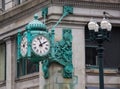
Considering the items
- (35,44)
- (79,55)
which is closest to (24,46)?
(35,44)

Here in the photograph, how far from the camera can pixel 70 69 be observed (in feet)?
98.2

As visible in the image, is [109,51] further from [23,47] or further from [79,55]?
[23,47]

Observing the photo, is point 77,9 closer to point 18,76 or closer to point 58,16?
point 58,16

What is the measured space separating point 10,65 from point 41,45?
7274 millimetres

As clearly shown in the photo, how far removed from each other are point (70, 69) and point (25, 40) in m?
3.73

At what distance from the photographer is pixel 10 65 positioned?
34.0 metres

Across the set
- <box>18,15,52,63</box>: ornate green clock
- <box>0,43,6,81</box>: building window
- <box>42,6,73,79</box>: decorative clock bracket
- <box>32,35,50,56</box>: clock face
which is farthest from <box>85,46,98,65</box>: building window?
<box>0,43,6,81</box>: building window

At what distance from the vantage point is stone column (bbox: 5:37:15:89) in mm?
33812

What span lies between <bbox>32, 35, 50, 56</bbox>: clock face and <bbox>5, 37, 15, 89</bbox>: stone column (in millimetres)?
6939

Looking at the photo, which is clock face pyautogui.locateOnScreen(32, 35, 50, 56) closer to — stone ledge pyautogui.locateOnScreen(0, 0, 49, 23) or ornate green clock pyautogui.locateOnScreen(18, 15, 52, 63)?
ornate green clock pyautogui.locateOnScreen(18, 15, 52, 63)

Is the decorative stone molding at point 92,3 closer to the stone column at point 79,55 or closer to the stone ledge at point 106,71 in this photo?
the stone column at point 79,55

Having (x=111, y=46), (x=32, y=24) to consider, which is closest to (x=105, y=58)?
(x=111, y=46)

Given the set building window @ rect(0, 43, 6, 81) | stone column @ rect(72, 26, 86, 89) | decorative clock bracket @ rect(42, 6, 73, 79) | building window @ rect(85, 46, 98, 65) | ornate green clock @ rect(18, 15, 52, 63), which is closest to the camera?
ornate green clock @ rect(18, 15, 52, 63)

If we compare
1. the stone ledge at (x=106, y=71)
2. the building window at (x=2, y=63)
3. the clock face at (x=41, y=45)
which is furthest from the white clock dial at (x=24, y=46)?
the building window at (x=2, y=63)
